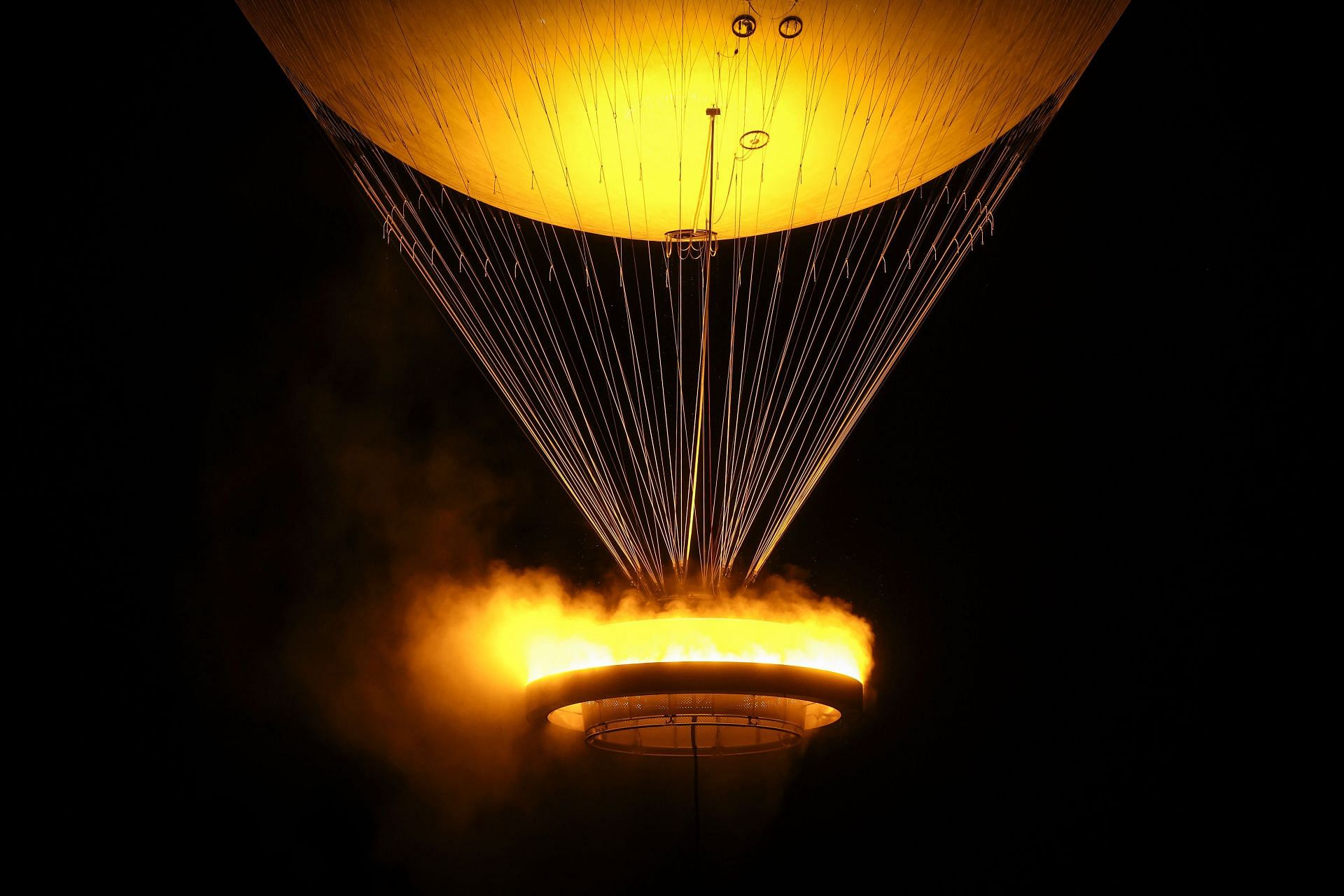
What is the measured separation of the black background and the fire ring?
3.32 m

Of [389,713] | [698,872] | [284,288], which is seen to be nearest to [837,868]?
[698,872]

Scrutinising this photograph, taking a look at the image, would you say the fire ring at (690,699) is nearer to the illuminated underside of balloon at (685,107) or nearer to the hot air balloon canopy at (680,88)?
the illuminated underside of balloon at (685,107)

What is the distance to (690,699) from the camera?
19.8ft

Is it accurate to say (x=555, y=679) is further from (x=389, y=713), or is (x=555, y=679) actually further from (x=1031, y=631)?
(x=1031, y=631)

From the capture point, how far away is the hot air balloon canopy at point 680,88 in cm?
546

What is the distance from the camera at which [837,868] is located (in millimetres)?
9398

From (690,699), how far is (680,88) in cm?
324

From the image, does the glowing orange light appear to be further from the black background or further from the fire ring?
the black background

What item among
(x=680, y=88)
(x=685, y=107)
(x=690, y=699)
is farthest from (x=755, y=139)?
(x=690, y=699)

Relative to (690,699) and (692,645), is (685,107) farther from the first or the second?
(690,699)

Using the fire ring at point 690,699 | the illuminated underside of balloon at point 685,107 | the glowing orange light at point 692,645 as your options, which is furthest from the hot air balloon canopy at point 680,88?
the fire ring at point 690,699

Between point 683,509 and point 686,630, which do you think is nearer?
point 686,630

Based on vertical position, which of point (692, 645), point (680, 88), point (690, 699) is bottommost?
point (690, 699)

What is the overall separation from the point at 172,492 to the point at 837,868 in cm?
636
